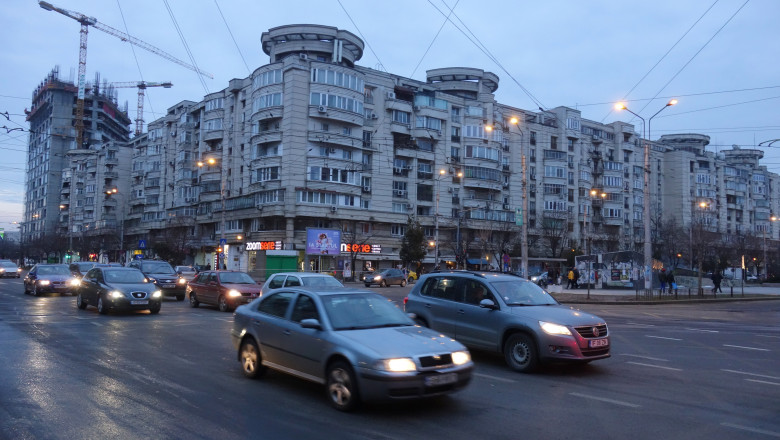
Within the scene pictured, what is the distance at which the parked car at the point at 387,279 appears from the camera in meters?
45.8

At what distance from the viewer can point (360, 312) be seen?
7.45 meters

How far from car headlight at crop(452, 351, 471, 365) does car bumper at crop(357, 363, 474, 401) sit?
19 centimetres

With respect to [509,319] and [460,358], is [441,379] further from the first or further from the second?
[509,319]

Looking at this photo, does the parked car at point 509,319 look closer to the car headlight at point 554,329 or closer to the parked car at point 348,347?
the car headlight at point 554,329

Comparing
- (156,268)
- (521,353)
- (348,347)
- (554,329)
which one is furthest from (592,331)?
(156,268)

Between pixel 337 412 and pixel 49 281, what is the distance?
2405cm

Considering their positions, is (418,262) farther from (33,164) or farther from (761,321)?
(33,164)

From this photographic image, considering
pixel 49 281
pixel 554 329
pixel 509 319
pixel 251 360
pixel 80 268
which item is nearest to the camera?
pixel 251 360

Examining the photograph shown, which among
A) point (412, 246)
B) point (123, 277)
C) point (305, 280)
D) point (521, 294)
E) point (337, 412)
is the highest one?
point (412, 246)

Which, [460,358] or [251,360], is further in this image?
[251,360]

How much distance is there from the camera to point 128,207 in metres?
96.6

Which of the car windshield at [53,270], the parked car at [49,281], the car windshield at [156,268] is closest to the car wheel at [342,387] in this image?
the car windshield at [156,268]

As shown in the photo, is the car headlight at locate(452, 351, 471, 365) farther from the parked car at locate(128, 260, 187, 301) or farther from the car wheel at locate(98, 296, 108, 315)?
the parked car at locate(128, 260, 187, 301)

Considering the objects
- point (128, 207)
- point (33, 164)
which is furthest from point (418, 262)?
point (33, 164)
